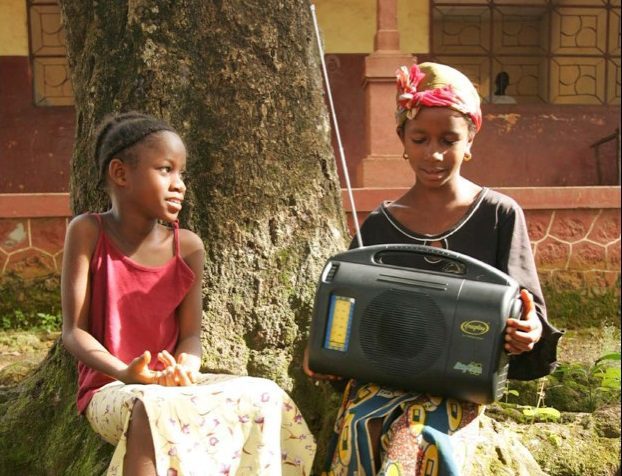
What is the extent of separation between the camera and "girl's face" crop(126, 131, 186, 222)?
241 cm

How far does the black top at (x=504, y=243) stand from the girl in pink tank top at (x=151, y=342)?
618mm

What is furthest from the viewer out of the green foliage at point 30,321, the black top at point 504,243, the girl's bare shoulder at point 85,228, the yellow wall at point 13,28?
Answer: the yellow wall at point 13,28

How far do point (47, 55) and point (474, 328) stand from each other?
7120 millimetres

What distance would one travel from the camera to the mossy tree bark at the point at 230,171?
291 cm

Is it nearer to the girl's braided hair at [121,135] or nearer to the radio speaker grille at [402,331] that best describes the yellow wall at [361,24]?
the girl's braided hair at [121,135]

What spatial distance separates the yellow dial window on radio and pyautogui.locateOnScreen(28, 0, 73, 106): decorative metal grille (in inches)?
260

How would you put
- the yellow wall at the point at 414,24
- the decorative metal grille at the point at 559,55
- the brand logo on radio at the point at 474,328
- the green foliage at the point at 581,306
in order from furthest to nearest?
the decorative metal grille at the point at 559,55 → the yellow wall at the point at 414,24 → the green foliage at the point at 581,306 → the brand logo on radio at the point at 474,328

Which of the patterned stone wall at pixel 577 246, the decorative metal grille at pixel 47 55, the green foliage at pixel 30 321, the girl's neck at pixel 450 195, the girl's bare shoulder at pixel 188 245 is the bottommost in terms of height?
the green foliage at pixel 30 321

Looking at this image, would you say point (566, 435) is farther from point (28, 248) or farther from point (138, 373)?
point (28, 248)

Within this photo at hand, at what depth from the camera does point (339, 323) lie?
2182 mm

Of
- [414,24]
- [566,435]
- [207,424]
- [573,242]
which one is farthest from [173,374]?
[414,24]

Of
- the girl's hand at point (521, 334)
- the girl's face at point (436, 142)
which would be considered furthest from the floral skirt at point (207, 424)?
the girl's face at point (436, 142)

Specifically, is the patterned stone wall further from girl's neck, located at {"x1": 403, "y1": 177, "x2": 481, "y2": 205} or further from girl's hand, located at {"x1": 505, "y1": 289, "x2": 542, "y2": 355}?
girl's hand, located at {"x1": 505, "y1": 289, "x2": 542, "y2": 355}

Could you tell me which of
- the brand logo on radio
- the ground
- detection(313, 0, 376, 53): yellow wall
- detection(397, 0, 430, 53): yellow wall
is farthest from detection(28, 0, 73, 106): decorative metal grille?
the brand logo on radio
